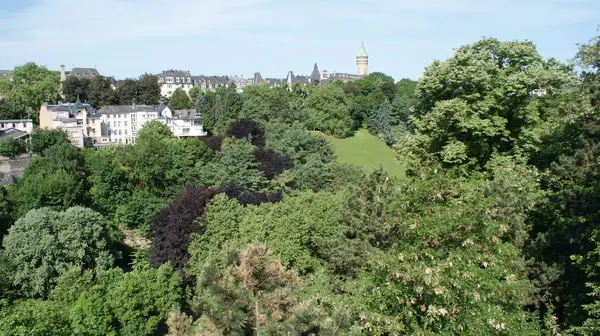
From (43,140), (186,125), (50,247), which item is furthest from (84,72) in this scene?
(50,247)

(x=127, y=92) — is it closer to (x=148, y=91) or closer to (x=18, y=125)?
(x=148, y=91)

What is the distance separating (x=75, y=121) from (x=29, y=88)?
16.1 meters

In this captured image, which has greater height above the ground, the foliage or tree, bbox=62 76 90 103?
tree, bbox=62 76 90 103

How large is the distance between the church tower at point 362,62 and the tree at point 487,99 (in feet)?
524

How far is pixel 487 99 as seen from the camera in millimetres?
19688

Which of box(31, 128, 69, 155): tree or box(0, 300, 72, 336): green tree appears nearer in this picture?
box(0, 300, 72, 336): green tree

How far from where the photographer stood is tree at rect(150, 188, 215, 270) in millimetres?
25609

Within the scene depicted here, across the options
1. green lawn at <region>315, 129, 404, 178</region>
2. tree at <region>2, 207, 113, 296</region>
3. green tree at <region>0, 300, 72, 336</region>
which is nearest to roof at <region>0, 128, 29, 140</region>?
tree at <region>2, 207, 113, 296</region>

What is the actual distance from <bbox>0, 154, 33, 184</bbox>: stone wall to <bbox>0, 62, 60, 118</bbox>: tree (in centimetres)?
2295

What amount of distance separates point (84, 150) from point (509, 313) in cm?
4360

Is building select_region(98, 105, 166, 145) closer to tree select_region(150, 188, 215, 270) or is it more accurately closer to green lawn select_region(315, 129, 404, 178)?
green lawn select_region(315, 129, 404, 178)

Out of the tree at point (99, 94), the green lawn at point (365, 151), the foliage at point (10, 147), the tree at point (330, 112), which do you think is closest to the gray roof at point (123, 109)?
the tree at point (99, 94)

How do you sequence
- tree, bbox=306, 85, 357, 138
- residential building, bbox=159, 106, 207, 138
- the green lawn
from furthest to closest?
tree, bbox=306, 85, 357, 138
residential building, bbox=159, 106, 207, 138
the green lawn

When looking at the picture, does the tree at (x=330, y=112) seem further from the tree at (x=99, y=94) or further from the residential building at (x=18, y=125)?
the residential building at (x=18, y=125)
